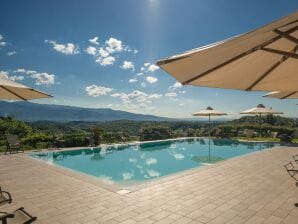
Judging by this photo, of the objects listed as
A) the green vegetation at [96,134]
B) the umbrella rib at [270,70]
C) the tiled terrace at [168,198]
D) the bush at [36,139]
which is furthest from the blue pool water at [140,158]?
the umbrella rib at [270,70]

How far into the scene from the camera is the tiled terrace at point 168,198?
435 centimetres

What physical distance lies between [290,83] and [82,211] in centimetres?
411

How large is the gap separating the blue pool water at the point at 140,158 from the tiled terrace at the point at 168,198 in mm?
2747

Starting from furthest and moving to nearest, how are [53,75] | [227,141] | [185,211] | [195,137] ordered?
[53,75] → [195,137] → [227,141] → [185,211]

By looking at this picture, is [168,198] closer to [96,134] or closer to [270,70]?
[270,70]

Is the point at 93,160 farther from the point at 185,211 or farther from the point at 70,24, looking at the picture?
the point at 185,211

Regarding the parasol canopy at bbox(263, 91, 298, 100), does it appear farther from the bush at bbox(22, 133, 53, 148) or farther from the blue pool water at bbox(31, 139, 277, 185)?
the bush at bbox(22, 133, 53, 148)

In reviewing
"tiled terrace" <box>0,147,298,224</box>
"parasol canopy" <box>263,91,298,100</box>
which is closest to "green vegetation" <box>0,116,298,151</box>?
"tiled terrace" <box>0,147,298,224</box>

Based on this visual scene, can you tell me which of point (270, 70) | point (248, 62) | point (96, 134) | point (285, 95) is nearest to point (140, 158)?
point (96, 134)

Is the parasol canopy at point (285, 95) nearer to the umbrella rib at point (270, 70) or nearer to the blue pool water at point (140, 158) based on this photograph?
the umbrella rib at point (270, 70)

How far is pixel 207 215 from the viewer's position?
Result: 441 cm

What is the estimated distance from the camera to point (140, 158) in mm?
13266

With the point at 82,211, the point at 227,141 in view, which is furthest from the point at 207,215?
the point at 227,141

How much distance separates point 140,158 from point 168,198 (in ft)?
26.5
